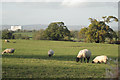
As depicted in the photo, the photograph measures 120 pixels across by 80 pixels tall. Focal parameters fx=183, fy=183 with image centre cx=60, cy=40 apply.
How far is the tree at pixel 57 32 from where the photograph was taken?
65775 mm

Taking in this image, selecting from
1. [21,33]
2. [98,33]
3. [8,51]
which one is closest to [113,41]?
[98,33]

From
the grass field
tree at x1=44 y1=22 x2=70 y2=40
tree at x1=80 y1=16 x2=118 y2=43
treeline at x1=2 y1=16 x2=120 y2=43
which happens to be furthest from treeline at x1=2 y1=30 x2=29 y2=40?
the grass field

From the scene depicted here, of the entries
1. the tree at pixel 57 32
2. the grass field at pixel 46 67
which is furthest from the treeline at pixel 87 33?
the grass field at pixel 46 67

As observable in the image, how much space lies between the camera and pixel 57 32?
216 ft

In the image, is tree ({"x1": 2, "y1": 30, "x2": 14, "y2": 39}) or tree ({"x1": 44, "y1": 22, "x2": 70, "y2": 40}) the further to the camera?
tree ({"x1": 44, "y1": 22, "x2": 70, "y2": 40})

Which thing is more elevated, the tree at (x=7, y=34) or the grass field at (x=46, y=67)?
the tree at (x=7, y=34)

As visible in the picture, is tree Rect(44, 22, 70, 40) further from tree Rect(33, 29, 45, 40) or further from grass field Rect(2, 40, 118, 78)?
grass field Rect(2, 40, 118, 78)

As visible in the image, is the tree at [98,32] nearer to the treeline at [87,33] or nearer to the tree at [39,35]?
the treeline at [87,33]

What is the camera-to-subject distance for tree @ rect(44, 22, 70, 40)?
2590 inches

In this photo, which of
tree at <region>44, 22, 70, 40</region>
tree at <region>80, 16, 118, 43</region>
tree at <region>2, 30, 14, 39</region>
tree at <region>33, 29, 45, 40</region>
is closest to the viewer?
tree at <region>80, 16, 118, 43</region>

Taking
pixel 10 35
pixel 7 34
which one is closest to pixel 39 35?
pixel 10 35

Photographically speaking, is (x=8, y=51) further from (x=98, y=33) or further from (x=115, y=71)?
(x=98, y=33)

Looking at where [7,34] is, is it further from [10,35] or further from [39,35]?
[39,35]

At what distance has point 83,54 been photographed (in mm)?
15516
